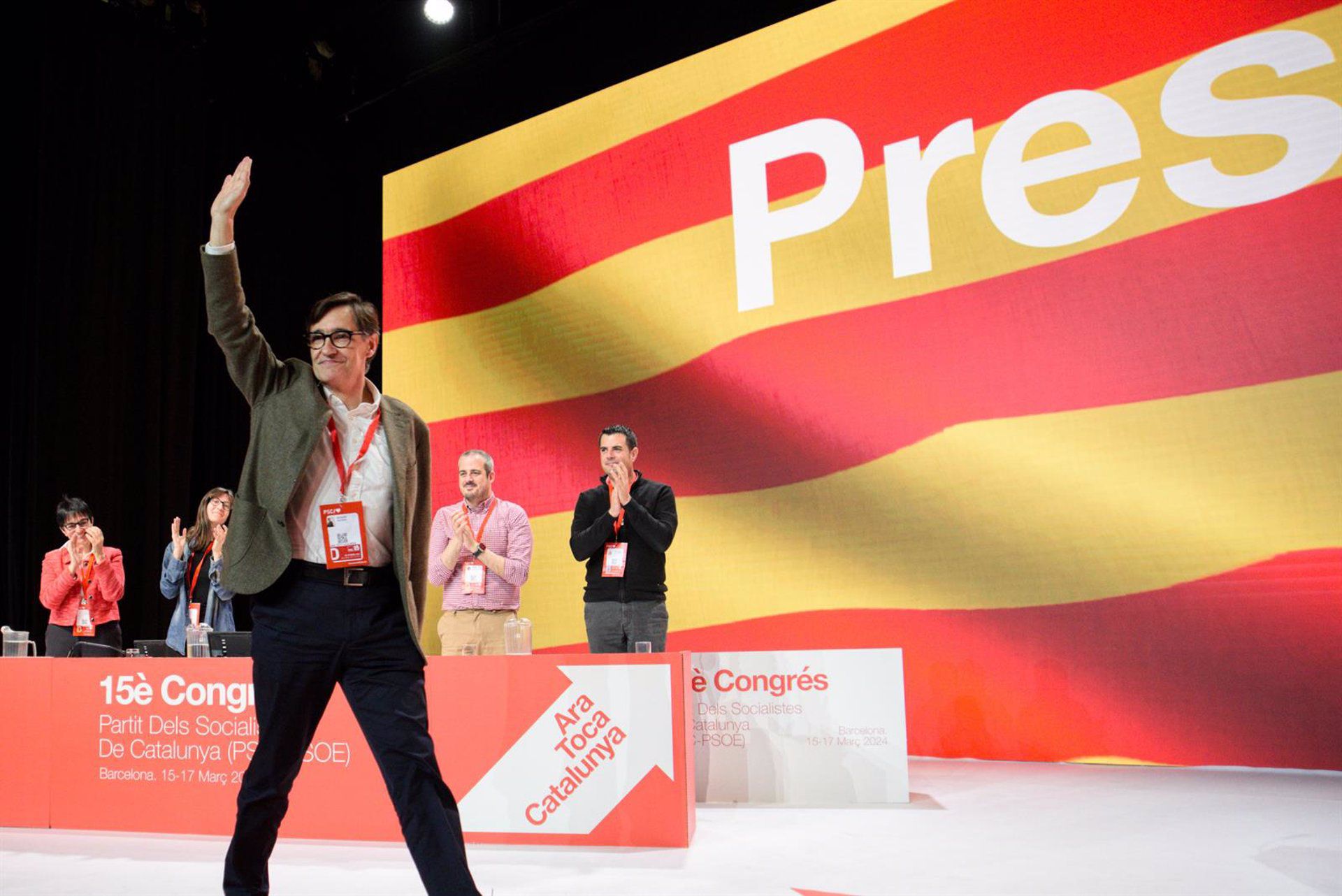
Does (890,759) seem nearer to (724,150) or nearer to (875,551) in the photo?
(875,551)

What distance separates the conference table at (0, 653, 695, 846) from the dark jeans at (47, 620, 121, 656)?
165 cm

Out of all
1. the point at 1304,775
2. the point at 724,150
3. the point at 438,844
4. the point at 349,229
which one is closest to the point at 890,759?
the point at 1304,775

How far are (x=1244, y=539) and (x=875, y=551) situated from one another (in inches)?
61.7

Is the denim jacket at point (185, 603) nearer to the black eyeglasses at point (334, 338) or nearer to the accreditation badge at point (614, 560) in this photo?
the accreditation badge at point (614, 560)

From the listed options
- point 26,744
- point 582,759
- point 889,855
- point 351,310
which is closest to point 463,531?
point 582,759

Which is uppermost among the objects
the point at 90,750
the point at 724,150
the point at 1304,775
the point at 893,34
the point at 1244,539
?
the point at 893,34

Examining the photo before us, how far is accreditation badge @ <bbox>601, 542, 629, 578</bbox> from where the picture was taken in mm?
3856

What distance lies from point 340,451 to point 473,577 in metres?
2.18

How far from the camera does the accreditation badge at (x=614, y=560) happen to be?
386cm

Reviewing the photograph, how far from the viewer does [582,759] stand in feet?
9.98

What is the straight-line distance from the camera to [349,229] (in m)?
7.98

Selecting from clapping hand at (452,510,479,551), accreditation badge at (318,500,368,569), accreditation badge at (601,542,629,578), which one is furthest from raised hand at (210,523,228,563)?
accreditation badge at (318,500,368,569)

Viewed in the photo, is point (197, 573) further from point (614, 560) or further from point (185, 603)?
point (614, 560)

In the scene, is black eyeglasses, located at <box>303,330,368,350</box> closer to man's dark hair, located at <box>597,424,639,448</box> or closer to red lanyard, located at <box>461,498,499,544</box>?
man's dark hair, located at <box>597,424,639,448</box>
